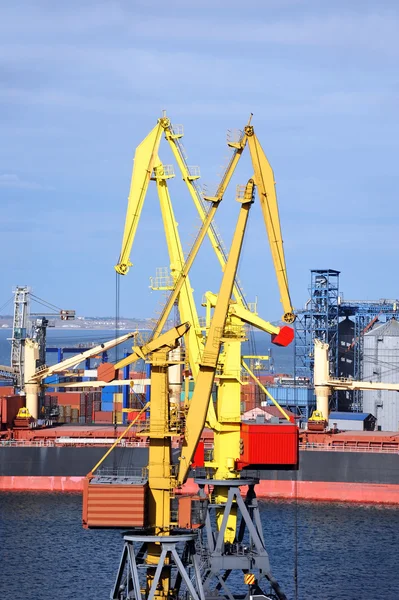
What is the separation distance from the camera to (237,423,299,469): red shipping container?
48719 millimetres

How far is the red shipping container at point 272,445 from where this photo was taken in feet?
160

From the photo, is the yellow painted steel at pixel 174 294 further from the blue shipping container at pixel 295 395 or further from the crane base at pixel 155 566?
the blue shipping container at pixel 295 395

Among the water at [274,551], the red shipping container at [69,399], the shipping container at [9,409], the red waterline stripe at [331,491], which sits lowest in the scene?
the water at [274,551]

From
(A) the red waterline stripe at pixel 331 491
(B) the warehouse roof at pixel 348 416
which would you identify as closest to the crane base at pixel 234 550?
(A) the red waterline stripe at pixel 331 491

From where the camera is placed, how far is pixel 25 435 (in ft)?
286

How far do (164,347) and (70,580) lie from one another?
626 inches

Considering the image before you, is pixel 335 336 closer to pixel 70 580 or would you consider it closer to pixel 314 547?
pixel 314 547

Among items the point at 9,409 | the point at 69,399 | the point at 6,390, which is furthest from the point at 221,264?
the point at 69,399

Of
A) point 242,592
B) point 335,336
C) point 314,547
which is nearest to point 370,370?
point 335,336

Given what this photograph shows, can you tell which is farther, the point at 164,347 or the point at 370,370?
the point at 370,370

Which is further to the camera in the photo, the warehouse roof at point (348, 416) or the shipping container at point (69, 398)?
the shipping container at point (69, 398)

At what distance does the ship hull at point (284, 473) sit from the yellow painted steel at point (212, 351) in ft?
104

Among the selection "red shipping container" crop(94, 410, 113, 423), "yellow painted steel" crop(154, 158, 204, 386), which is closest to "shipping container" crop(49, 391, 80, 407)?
"red shipping container" crop(94, 410, 113, 423)

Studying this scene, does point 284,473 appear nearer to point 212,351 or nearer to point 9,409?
point 9,409
